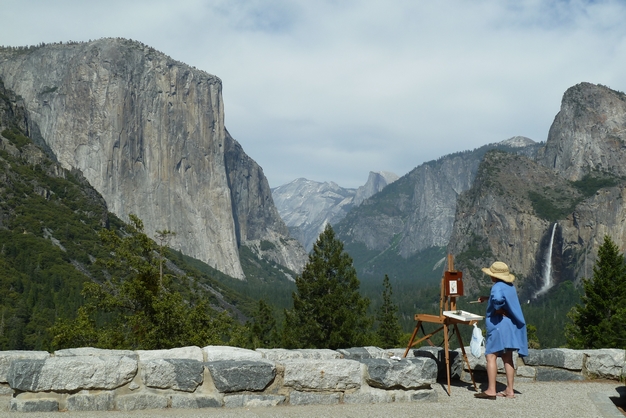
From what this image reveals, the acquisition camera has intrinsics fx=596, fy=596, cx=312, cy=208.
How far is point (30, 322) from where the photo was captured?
10338cm

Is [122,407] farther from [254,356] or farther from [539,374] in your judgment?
[539,374]

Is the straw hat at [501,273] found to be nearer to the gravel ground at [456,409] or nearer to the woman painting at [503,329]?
the woman painting at [503,329]

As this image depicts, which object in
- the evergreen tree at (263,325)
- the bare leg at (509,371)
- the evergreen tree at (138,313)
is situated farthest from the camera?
the evergreen tree at (263,325)

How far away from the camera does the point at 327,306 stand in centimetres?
4106

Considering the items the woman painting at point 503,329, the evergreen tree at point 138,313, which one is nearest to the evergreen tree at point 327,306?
the evergreen tree at point 138,313

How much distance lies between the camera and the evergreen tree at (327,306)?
39812 millimetres

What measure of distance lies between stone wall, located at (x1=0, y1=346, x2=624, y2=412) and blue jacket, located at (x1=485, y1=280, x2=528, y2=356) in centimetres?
135

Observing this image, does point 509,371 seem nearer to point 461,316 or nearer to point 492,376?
point 492,376

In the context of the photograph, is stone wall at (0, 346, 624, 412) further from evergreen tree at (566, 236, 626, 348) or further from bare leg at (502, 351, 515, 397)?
evergreen tree at (566, 236, 626, 348)

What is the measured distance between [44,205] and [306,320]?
14631cm

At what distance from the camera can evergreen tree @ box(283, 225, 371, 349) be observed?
39812 millimetres

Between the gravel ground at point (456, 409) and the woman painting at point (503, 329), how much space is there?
0.43 m

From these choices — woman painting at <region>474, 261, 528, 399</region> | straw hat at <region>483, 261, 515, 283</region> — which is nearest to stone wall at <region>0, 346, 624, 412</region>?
woman painting at <region>474, 261, 528, 399</region>

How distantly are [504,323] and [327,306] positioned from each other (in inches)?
1168
